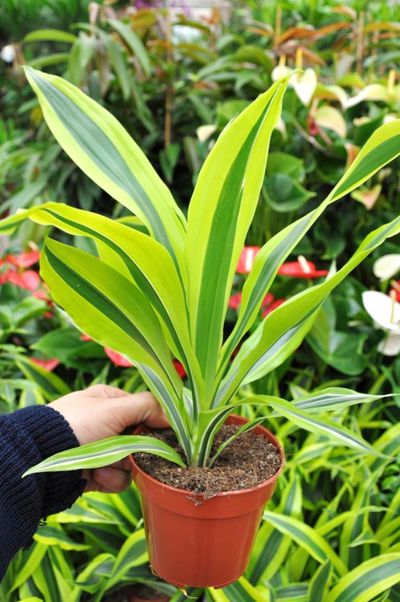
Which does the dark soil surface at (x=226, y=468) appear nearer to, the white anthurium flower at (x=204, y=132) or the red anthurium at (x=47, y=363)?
the red anthurium at (x=47, y=363)

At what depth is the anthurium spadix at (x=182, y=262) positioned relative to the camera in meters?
0.60

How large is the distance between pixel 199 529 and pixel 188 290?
26 cm

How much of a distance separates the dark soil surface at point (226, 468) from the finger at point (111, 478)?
131mm

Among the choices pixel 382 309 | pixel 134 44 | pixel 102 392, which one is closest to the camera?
pixel 102 392

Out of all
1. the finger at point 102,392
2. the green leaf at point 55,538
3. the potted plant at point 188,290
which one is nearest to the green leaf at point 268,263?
the potted plant at point 188,290

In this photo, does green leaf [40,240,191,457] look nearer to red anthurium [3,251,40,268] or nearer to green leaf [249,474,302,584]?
green leaf [249,474,302,584]

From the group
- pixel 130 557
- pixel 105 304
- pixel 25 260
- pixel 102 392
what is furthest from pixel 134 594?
pixel 25 260

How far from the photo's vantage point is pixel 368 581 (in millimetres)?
952

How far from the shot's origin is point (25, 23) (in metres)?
3.39

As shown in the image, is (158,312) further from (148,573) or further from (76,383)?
(76,383)

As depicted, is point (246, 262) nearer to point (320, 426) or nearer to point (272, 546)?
point (272, 546)

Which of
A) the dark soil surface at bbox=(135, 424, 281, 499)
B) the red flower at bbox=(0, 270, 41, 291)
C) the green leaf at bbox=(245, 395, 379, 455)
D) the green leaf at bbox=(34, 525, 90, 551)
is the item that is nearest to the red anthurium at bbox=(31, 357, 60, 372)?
the red flower at bbox=(0, 270, 41, 291)

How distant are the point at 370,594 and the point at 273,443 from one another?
0.35 meters

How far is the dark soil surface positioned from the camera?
0.67 meters
